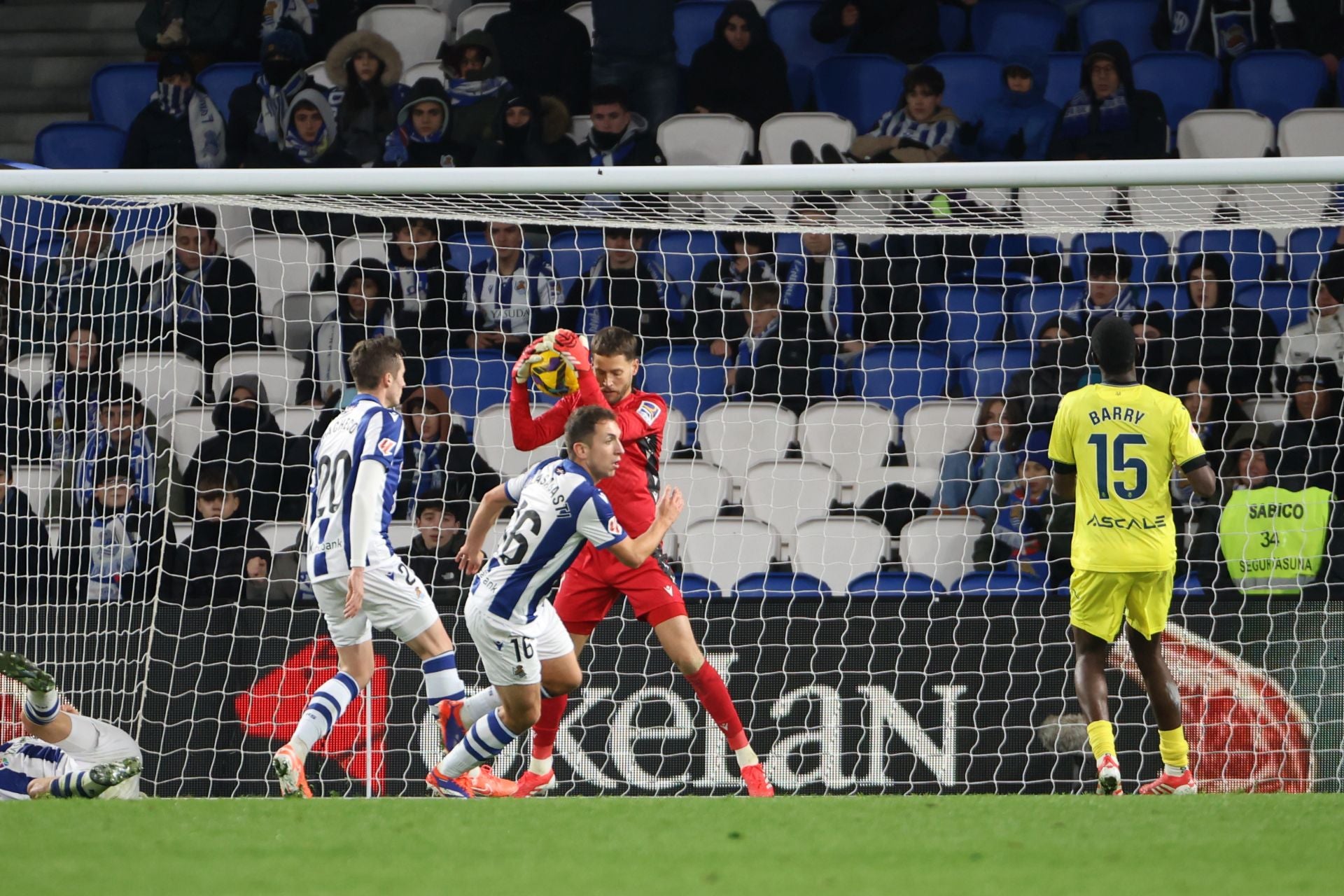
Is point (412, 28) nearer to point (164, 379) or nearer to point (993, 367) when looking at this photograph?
point (164, 379)

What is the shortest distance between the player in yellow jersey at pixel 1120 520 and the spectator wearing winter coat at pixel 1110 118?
381cm

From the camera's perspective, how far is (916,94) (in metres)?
9.26

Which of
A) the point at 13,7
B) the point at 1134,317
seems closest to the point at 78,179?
the point at 1134,317

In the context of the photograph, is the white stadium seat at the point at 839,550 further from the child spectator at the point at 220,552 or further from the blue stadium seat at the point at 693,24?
the blue stadium seat at the point at 693,24

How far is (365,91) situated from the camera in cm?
977

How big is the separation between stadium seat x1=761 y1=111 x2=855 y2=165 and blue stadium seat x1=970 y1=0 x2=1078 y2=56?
1.43 m

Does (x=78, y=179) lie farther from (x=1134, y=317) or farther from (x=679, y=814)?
(x=1134, y=317)

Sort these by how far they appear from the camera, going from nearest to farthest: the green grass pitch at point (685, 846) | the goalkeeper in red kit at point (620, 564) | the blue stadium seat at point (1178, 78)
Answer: the green grass pitch at point (685, 846), the goalkeeper in red kit at point (620, 564), the blue stadium seat at point (1178, 78)

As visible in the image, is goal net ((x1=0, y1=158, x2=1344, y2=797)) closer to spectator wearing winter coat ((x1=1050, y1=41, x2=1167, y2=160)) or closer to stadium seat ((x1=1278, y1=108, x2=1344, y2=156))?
spectator wearing winter coat ((x1=1050, y1=41, x2=1167, y2=160))

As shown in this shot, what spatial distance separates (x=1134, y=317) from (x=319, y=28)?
6.08m

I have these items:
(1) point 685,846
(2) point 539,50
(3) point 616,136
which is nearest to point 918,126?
(3) point 616,136

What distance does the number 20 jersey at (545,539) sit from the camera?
214 inches

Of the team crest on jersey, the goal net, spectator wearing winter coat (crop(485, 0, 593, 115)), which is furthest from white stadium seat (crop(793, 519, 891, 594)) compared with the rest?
spectator wearing winter coat (crop(485, 0, 593, 115))

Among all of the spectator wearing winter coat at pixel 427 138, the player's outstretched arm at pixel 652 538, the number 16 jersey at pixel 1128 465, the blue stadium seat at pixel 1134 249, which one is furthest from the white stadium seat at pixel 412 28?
the number 16 jersey at pixel 1128 465
